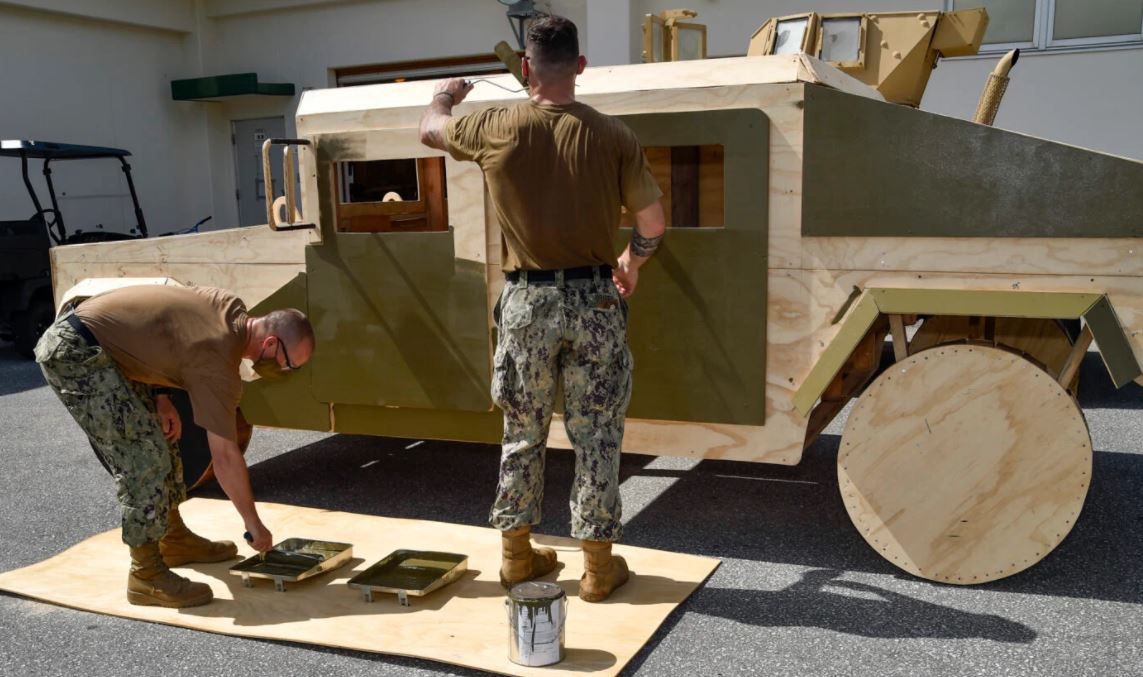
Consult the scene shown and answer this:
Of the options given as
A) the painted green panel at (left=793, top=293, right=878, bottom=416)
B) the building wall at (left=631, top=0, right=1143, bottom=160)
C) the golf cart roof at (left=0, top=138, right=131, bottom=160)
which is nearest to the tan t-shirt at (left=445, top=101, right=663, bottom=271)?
the painted green panel at (left=793, top=293, right=878, bottom=416)

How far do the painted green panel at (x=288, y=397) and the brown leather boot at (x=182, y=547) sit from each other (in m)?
0.81

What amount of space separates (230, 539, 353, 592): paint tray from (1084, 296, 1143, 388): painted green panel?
296 cm

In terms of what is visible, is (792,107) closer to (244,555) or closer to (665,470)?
(665,470)

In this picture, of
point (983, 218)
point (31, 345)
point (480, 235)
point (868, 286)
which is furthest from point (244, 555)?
point (31, 345)

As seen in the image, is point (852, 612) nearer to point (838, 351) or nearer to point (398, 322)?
point (838, 351)

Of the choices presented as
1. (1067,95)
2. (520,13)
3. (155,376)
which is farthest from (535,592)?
(520,13)

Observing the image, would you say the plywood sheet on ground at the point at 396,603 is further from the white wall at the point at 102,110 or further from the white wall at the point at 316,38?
the white wall at the point at 102,110

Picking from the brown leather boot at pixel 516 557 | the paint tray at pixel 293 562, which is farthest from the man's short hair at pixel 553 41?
the paint tray at pixel 293 562

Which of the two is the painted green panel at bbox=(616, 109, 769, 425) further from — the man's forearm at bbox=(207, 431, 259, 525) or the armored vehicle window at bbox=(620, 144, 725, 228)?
the man's forearm at bbox=(207, 431, 259, 525)

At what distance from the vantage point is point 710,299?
13.7 feet

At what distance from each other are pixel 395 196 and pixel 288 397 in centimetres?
165

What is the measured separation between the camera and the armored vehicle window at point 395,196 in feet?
18.5

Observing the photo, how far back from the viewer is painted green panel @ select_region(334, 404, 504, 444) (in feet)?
15.3

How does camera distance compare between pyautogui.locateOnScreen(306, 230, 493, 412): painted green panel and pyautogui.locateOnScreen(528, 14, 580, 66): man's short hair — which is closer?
pyautogui.locateOnScreen(528, 14, 580, 66): man's short hair
